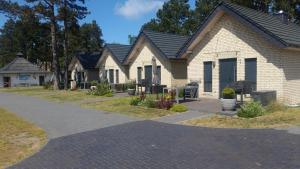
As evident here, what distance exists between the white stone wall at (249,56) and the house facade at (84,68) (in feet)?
67.5

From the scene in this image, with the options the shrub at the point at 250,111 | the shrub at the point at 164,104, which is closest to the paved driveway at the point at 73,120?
the shrub at the point at 164,104

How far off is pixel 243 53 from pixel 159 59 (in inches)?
366

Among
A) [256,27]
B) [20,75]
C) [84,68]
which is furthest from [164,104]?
[20,75]

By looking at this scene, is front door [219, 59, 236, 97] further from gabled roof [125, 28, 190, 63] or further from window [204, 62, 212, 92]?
gabled roof [125, 28, 190, 63]

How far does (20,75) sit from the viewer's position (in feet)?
200

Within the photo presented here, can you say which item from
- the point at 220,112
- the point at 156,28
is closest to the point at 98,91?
the point at 220,112

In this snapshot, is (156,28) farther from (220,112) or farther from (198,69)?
(220,112)

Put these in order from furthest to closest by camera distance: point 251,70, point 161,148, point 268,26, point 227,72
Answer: point 227,72 < point 251,70 < point 268,26 < point 161,148

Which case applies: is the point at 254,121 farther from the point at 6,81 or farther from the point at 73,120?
the point at 6,81

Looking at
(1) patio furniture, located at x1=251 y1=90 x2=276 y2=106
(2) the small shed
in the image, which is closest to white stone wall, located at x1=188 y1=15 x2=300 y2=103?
(1) patio furniture, located at x1=251 y1=90 x2=276 y2=106

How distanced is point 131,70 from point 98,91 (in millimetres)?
5103

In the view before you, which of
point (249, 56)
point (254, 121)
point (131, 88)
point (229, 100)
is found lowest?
point (254, 121)

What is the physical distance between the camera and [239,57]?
18984 mm

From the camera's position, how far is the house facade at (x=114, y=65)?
108ft
